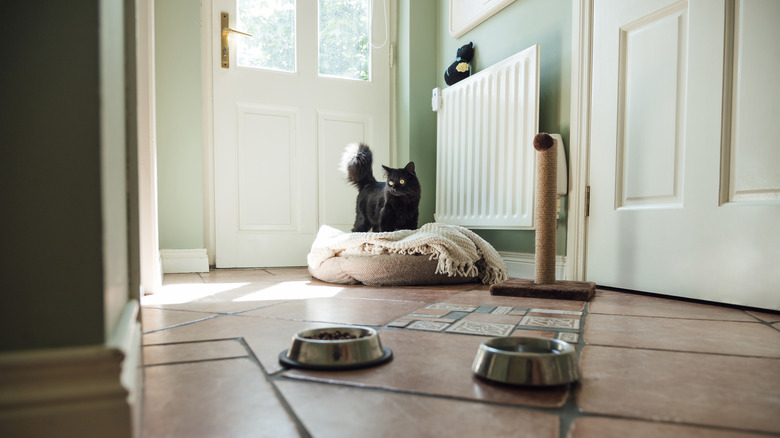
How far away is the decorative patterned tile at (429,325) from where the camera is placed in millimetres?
1000

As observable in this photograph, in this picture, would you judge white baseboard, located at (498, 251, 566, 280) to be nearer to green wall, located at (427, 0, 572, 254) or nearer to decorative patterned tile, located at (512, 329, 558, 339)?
green wall, located at (427, 0, 572, 254)

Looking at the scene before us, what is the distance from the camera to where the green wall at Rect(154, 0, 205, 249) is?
2.24 meters

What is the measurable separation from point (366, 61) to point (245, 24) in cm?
70

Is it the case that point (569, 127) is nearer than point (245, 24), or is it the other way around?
point (569, 127)

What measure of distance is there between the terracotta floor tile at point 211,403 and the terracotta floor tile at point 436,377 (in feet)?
0.26

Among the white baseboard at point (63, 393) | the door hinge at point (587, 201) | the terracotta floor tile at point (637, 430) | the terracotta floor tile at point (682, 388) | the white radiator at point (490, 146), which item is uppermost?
the white radiator at point (490, 146)

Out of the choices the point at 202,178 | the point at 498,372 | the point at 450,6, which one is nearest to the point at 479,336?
the point at 498,372

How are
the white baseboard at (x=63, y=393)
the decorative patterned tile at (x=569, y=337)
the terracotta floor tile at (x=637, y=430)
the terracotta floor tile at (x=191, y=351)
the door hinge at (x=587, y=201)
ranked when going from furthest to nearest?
the door hinge at (x=587, y=201)
the decorative patterned tile at (x=569, y=337)
the terracotta floor tile at (x=191, y=351)
the terracotta floor tile at (x=637, y=430)
the white baseboard at (x=63, y=393)

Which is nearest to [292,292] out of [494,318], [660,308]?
[494,318]

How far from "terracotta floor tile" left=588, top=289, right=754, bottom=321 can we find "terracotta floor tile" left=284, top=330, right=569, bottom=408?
0.61 metres

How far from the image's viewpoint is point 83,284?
1.25 feet

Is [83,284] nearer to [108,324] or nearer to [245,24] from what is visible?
[108,324]

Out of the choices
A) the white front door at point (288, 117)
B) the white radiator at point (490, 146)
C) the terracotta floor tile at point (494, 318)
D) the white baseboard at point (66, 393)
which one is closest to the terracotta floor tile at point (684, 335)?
the terracotta floor tile at point (494, 318)

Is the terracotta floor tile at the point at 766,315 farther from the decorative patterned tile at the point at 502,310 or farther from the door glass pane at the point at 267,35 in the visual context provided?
the door glass pane at the point at 267,35
